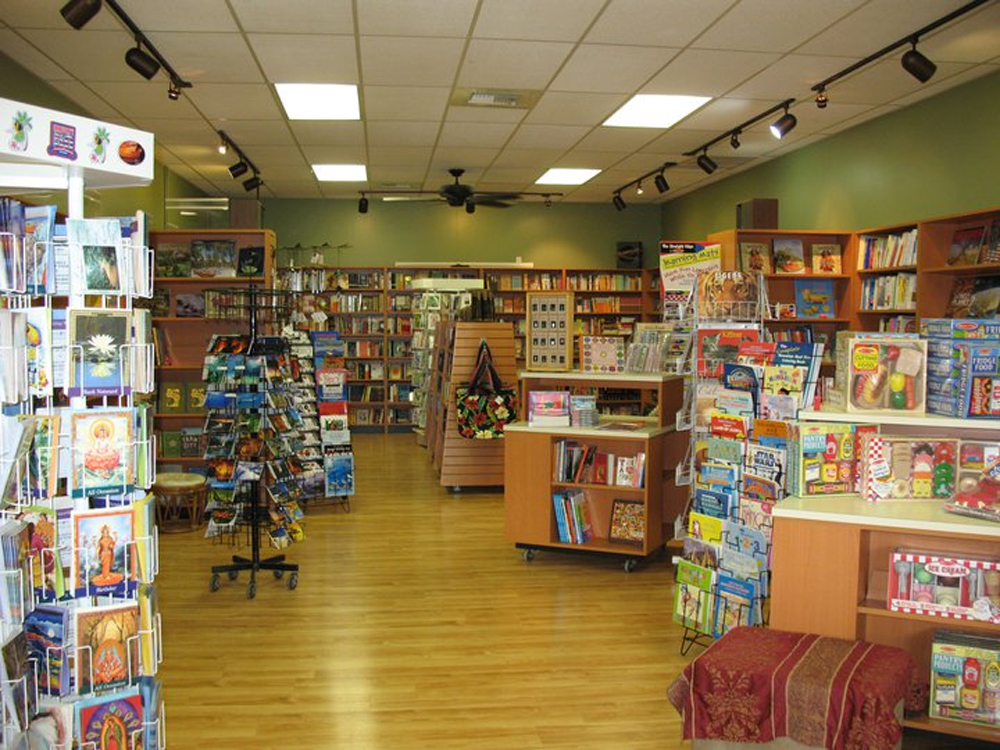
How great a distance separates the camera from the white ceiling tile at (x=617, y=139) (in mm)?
8617

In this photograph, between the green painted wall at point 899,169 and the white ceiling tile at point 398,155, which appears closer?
the green painted wall at point 899,169

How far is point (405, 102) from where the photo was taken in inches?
297

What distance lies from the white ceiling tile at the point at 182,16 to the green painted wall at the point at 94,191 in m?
1.36

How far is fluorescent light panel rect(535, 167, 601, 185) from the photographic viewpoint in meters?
11.0

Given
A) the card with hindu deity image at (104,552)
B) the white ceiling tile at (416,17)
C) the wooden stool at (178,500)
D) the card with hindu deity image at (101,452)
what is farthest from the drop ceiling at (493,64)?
the card with hindu deity image at (104,552)

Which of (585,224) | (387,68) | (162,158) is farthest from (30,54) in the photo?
(585,224)

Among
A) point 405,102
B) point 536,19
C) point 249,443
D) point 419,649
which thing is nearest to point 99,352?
point 419,649

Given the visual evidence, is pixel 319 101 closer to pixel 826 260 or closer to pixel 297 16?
pixel 297 16

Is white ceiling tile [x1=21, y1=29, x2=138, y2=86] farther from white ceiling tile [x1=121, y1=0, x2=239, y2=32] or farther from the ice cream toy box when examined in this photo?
the ice cream toy box

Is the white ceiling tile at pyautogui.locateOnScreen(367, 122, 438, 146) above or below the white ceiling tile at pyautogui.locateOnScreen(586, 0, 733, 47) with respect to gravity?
above

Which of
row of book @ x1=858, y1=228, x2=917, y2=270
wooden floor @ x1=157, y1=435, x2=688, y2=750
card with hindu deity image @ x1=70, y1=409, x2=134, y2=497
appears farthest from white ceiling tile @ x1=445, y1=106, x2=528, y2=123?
card with hindu deity image @ x1=70, y1=409, x2=134, y2=497

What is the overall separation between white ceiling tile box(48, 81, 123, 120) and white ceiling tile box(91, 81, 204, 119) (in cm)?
7

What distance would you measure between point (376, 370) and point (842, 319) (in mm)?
7321

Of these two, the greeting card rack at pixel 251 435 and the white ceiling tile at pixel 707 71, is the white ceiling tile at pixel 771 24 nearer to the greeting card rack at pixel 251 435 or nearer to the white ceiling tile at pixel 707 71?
the white ceiling tile at pixel 707 71
